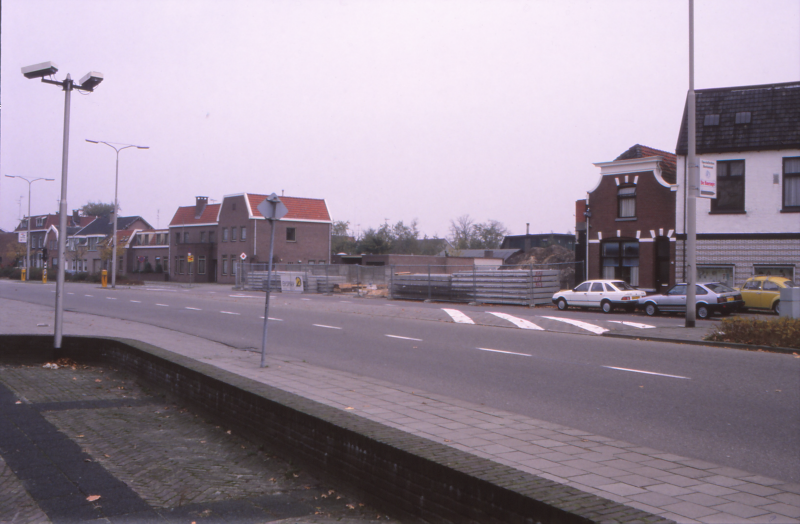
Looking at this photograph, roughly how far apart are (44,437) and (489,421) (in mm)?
4339

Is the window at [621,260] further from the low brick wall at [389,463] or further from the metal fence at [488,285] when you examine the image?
the low brick wall at [389,463]

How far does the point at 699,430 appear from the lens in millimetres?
6926

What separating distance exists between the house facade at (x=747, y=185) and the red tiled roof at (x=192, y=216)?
50.4m

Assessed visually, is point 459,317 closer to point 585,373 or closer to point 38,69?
point 585,373

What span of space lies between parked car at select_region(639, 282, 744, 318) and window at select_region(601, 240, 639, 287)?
7.16m

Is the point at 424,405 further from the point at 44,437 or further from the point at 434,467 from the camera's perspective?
the point at 44,437

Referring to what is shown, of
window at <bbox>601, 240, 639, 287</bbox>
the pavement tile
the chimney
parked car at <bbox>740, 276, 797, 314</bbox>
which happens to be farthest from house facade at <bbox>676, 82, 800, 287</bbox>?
the chimney

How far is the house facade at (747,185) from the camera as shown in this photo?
26.5m

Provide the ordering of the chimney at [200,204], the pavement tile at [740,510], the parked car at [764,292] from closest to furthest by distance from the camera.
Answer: the pavement tile at [740,510], the parked car at [764,292], the chimney at [200,204]

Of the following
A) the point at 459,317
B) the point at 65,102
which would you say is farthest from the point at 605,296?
the point at 65,102

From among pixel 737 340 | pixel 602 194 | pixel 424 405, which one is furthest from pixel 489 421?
pixel 602 194

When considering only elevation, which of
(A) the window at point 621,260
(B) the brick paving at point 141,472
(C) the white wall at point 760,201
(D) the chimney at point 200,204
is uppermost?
(D) the chimney at point 200,204

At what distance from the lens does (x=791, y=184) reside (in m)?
26.6

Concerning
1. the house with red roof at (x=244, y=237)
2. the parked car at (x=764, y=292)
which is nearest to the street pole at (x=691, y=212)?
the parked car at (x=764, y=292)
